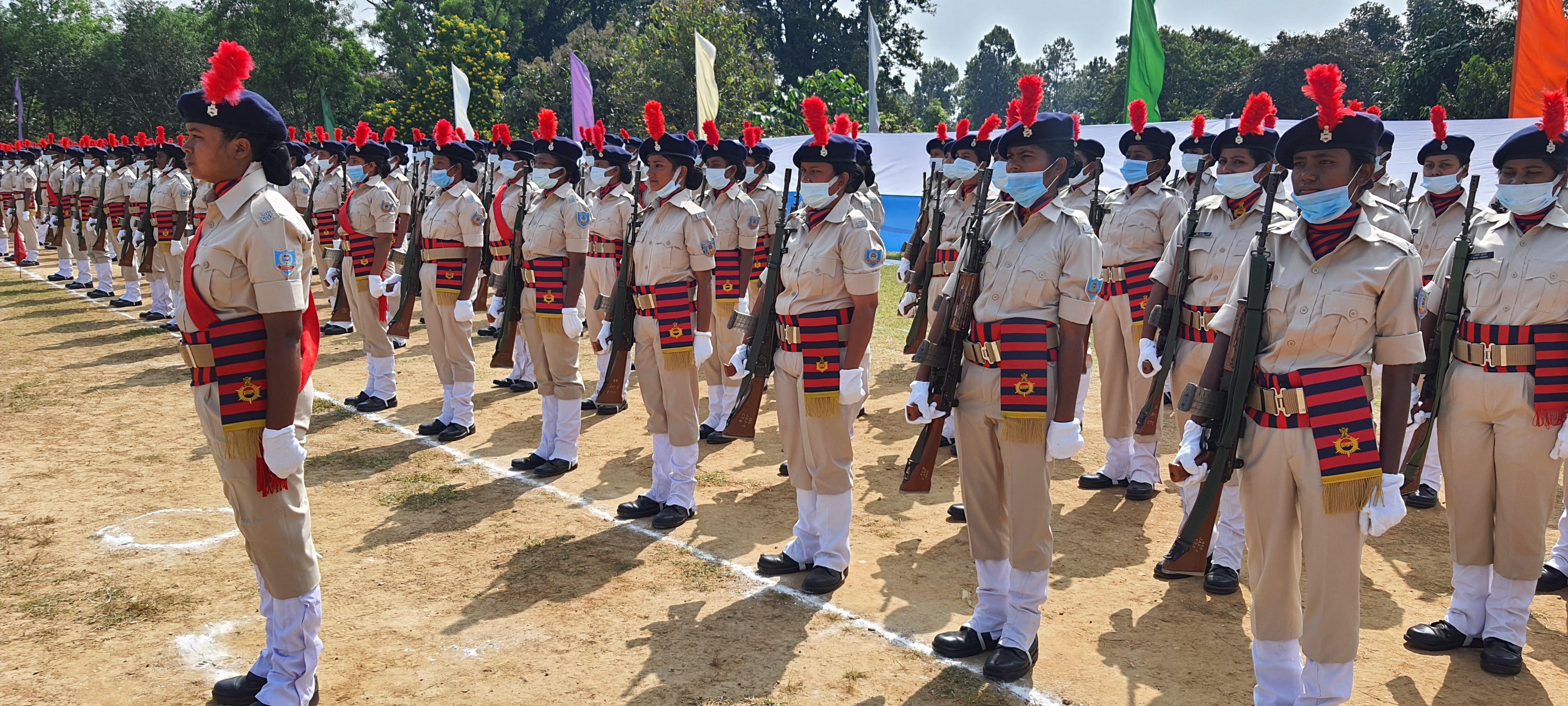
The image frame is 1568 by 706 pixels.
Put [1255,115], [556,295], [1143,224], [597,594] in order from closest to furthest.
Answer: [597,594] → [1255,115] → [1143,224] → [556,295]

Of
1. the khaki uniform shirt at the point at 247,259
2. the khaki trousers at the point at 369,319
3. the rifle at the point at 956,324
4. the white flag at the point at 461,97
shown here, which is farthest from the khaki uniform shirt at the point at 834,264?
the white flag at the point at 461,97

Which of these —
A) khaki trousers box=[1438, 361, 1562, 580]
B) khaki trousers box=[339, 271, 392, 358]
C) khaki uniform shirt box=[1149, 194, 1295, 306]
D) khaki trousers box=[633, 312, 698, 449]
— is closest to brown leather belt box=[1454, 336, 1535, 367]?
khaki trousers box=[1438, 361, 1562, 580]

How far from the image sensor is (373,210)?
10055 mm

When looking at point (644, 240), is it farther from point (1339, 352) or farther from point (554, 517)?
point (1339, 352)

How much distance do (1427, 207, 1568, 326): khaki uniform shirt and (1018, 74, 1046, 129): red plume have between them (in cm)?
220

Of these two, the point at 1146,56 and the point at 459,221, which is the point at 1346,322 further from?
the point at 1146,56

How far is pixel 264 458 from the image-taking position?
405 cm

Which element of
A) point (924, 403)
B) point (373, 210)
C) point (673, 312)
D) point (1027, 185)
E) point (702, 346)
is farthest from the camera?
point (373, 210)

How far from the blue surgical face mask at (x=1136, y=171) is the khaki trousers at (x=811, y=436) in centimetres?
305

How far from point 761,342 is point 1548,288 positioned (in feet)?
12.7

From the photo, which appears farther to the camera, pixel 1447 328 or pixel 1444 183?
pixel 1444 183

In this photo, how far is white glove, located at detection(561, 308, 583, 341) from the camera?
25.0ft

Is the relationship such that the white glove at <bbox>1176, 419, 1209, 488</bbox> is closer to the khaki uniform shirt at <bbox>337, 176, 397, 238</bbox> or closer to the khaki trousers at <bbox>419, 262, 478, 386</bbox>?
the khaki trousers at <bbox>419, 262, 478, 386</bbox>

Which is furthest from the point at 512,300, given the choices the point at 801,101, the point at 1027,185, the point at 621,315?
the point at 801,101
